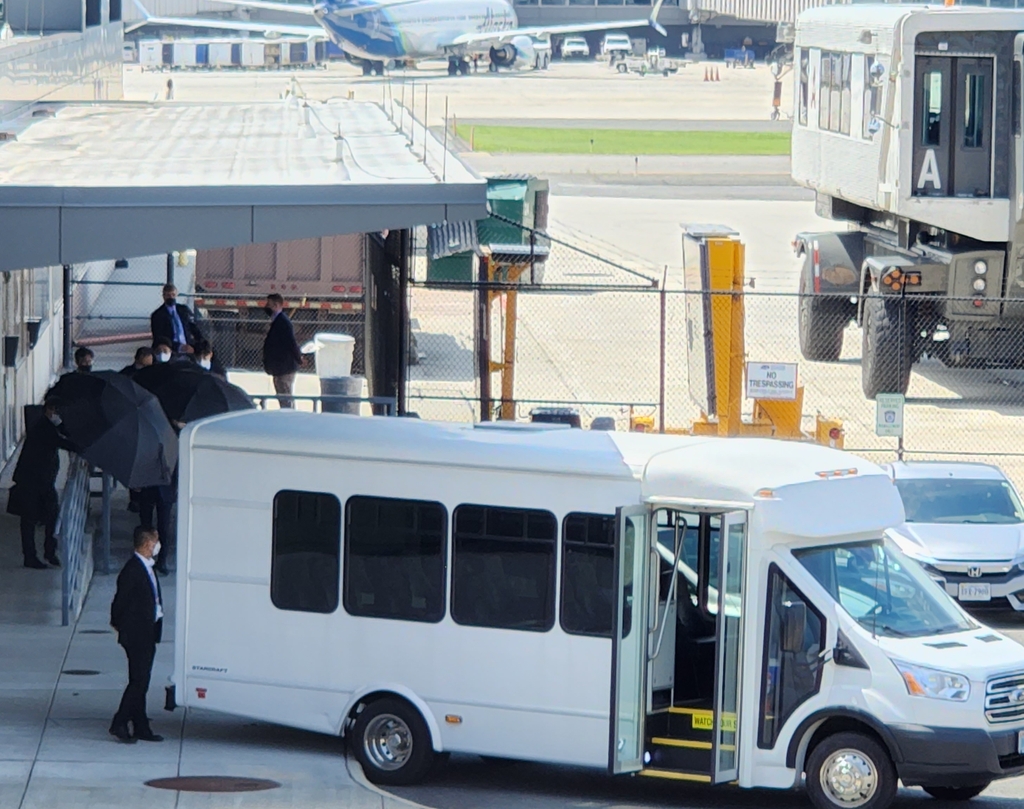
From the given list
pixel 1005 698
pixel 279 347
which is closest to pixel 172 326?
pixel 279 347

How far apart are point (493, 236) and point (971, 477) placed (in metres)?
9.51

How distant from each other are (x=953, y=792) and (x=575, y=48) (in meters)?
123

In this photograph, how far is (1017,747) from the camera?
33.2 ft

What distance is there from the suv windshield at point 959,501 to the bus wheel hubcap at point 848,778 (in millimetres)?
5987

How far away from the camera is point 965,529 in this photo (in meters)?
15.6

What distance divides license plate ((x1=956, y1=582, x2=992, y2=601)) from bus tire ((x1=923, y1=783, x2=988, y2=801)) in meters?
4.43

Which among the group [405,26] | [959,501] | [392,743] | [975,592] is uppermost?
[405,26]

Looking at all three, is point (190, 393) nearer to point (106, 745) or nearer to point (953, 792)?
point (106, 745)

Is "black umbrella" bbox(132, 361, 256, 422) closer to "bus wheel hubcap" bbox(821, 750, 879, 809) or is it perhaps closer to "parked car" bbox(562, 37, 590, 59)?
"bus wheel hubcap" bbox(821, 750, 879, 809)

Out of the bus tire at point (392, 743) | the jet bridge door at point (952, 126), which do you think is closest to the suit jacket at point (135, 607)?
the bus tire at point (392, 743)

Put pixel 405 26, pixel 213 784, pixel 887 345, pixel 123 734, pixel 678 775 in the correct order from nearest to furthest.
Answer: pixel 678 775, pixel 213 784, pixel 123 734, pixel 887 345, pixel 405 26

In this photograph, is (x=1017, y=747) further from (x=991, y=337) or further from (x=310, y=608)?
(x=991, y=337)

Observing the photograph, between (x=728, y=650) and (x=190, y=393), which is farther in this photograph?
(x=190, y=393)

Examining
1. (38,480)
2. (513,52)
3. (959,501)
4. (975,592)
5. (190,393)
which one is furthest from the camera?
(513,52)
